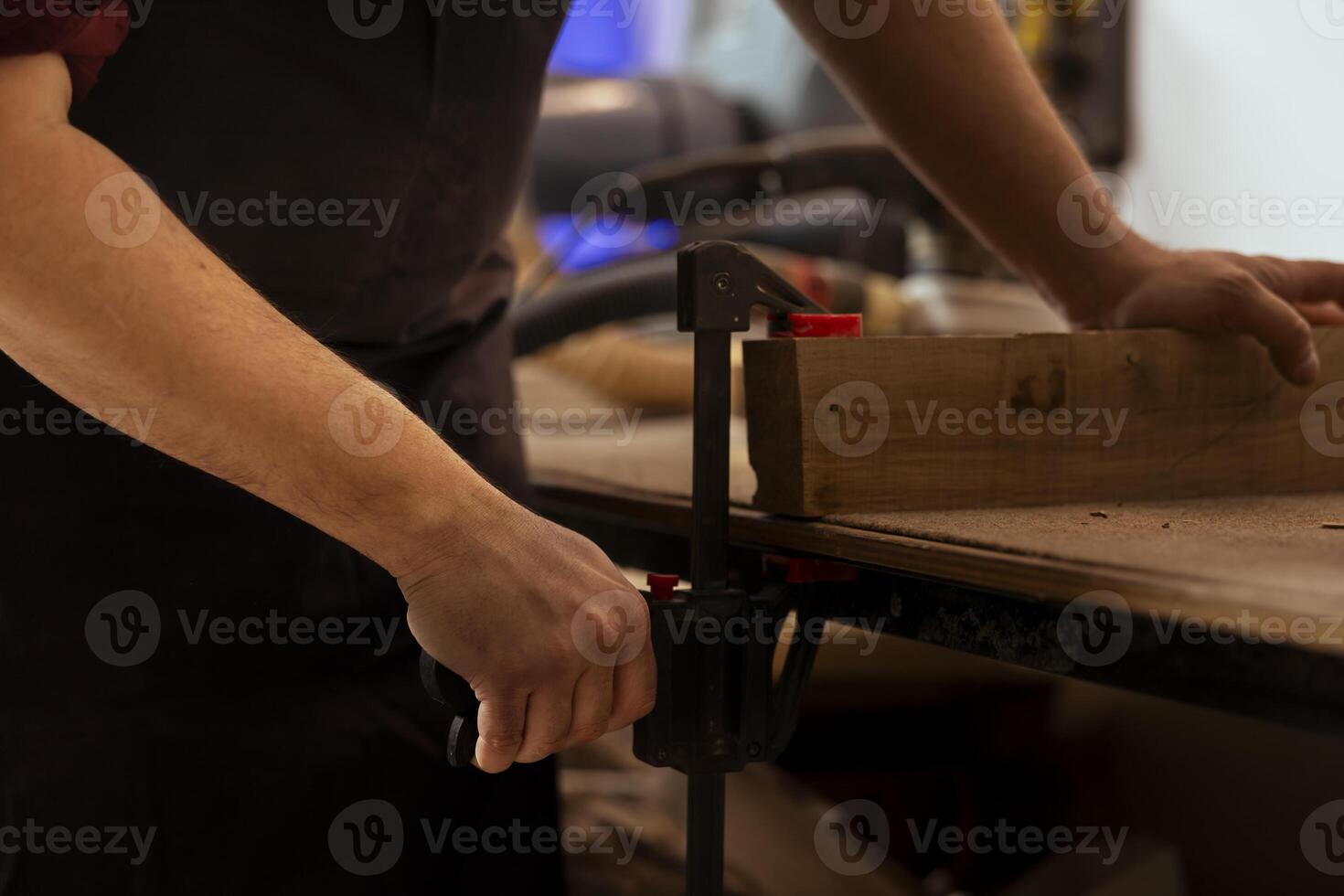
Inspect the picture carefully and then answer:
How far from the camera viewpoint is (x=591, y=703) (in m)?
0.61

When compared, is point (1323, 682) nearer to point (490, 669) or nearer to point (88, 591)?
point (490, 669)

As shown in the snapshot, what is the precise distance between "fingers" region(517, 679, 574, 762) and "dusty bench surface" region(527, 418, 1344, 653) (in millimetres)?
160

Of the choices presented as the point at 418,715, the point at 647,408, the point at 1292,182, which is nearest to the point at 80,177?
the point at 418,715

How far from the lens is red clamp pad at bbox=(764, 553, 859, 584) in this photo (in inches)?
27.3

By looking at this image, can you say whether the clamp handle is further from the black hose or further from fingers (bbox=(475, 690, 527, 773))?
the black hose

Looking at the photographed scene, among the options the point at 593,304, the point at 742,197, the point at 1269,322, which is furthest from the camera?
the point at 742,197

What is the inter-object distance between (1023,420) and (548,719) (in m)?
0.31

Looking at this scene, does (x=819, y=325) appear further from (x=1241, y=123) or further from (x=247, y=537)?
(x=1241, y=123)

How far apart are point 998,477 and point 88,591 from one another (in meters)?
0.54

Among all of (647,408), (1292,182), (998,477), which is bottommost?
(998,477)

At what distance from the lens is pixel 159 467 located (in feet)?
2.45

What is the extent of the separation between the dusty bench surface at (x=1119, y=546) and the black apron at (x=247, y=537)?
237 millimetres

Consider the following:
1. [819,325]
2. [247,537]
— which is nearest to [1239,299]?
[819,325]

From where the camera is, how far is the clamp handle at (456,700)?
0.60 m
